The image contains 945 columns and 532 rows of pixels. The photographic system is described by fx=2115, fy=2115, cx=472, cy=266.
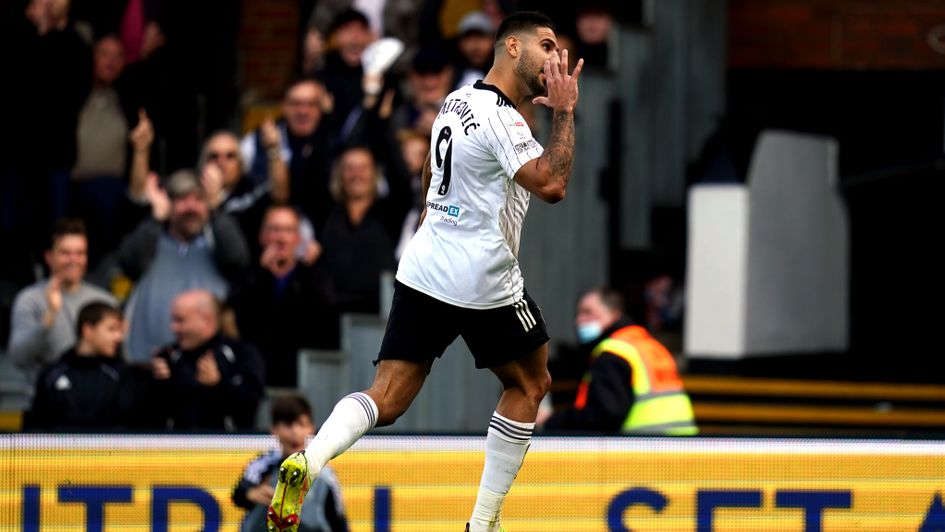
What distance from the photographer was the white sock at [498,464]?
25.6ft

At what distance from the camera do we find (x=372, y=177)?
1237 centimetres

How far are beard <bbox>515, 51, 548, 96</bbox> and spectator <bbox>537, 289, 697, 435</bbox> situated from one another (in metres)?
3.12

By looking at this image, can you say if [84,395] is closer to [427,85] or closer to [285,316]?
[285,316]

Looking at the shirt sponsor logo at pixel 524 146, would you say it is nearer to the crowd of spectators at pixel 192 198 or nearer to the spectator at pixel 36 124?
the crowd of spectators at pixel 192 198

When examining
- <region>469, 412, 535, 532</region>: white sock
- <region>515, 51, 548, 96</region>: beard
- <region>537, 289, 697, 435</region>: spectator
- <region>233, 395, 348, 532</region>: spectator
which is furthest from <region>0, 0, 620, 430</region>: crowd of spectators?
<region>515, 51, 548, 96</region>: beard

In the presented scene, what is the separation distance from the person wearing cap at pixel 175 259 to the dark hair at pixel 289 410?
9.51 feet

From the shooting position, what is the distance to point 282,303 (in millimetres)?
12227

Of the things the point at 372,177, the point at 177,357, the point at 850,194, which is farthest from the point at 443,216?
the point at 850,194

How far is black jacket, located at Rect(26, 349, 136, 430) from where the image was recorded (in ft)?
36.3

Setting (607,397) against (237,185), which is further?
(237,185)

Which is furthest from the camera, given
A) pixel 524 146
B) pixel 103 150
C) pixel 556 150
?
pixel 103 150

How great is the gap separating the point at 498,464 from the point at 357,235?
462 cm

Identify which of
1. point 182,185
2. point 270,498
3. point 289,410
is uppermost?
point 182,185

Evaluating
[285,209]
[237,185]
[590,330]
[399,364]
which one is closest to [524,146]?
[399,364]
